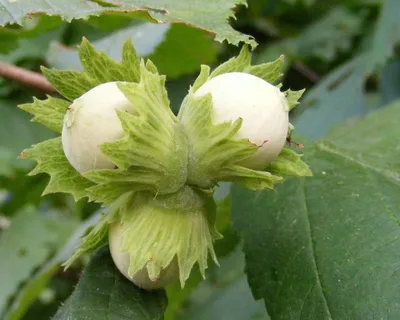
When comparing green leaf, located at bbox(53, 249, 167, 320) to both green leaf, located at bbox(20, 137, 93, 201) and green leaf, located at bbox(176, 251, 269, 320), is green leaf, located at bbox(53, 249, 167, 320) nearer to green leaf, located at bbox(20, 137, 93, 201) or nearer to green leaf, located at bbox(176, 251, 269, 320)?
green leaf, located at bbox(20, 137, 93, 201)

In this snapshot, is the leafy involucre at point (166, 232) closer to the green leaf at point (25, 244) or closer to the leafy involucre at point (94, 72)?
the leafy involucre at point (94, 72)

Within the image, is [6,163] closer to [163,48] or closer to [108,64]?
[163,48]

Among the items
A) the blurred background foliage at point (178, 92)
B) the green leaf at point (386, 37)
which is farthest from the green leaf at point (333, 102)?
the green leaf at point (386, 37)

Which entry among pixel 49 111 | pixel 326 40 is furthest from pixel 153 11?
pixel 326 40

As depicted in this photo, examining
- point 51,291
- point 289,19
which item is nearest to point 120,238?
point 51,291

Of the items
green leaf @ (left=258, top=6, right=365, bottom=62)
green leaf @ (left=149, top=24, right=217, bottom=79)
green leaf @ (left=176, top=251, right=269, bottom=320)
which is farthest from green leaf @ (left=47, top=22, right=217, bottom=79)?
green leaf @ (left=258, top=6, right=365, bottom=62)
